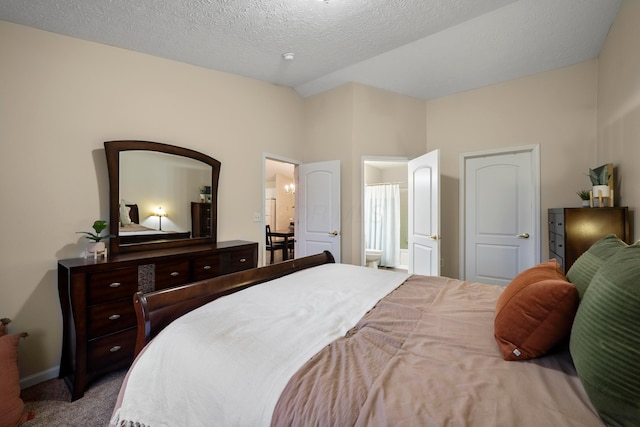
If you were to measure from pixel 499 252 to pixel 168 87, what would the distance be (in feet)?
14.5

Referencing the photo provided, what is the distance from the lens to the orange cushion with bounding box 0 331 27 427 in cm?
158

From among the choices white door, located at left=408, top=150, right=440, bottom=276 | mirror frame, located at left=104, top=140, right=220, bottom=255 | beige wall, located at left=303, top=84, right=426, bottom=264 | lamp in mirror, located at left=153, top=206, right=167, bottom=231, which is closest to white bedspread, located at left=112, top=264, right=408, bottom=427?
mirror frame, located at left=104, top=140, right=220, bottom=255

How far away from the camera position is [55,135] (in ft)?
7.25

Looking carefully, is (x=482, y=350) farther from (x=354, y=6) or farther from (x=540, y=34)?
(x=540, y=34)

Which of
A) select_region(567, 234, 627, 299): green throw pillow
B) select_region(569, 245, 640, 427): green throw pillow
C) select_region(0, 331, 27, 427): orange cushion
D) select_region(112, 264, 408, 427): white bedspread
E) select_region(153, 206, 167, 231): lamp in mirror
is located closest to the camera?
select_region(569, 245, 640, 427): green throw pillow

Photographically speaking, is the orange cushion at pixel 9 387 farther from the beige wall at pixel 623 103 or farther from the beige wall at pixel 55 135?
the beige wall at pixel 623 103

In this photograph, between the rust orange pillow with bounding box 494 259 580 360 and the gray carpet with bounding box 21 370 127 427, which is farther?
the gray carpet with bounding box 21 370 127 427

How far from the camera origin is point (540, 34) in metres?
2.67

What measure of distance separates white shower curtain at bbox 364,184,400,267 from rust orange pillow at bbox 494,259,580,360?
5.04 m

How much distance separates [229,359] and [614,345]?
1070 mm

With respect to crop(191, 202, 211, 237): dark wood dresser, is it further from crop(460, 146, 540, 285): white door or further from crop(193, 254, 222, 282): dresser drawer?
crop(460, 146, 540, 285): white door

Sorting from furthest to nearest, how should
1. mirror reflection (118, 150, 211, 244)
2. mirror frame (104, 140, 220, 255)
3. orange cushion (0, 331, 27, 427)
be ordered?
1. mirror reflection (118, 150, 211, 244)
2. mirror frame (104, 140, 220, 255)
3. orange cushion (0, 331, 27, 427)

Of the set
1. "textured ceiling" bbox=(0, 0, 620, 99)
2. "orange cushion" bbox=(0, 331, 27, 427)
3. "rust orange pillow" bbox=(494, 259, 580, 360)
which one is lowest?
"orange cushion" bbox=(0, 331, 27, 427)

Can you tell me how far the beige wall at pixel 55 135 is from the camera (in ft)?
6.76
